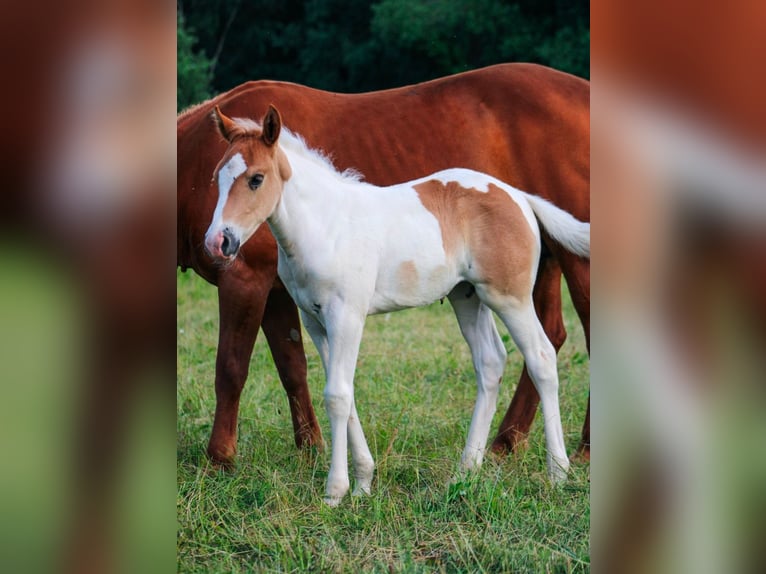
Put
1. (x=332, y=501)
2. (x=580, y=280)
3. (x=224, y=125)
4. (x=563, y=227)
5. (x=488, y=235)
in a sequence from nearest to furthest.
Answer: (x=224, y=125), (x=332, y=501), (x=488, y=235), (x=563, y=227), (x=580, y=280)

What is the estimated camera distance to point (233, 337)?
3828 millimetres

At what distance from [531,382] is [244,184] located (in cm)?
186

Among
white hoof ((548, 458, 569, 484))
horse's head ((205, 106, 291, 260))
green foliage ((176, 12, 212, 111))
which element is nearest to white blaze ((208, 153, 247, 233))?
horse's head ((205, 106, 291, 260))

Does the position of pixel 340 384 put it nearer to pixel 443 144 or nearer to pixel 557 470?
pixel 557 470

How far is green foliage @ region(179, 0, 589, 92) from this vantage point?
46.6 ft

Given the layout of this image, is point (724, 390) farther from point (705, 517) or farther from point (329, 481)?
point (329, 481)

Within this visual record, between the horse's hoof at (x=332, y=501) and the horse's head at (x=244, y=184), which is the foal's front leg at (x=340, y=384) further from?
the horse's head at (x=244, y=184)

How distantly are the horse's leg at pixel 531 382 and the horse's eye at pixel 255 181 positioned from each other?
5.71 ft

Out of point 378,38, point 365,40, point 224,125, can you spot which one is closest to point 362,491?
point 224,125

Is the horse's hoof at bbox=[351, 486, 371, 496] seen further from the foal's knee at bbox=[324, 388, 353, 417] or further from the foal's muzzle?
the foal's muzzle

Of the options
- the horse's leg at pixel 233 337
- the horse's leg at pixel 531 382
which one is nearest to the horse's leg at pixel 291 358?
the horse's leg at pixel 233 337

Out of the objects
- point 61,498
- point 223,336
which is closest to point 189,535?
point 223,336

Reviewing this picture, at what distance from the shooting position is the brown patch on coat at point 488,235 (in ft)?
11.1

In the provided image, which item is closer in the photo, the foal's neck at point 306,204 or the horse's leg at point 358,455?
the foal's neck at point 306,204
